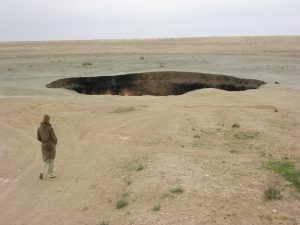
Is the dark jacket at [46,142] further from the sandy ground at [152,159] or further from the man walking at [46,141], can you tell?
the sandy ground at [152,159]

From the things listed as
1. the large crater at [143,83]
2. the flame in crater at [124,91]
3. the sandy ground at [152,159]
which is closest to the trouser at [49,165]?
the sandy ground at [152,159]

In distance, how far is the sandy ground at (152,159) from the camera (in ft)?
29.5

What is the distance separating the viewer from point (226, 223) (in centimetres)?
819

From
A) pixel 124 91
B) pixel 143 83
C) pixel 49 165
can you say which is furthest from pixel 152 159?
pixel 143 83

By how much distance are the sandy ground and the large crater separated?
604cm

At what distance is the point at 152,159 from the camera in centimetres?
1170

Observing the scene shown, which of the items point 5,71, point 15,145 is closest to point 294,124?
point 15,145

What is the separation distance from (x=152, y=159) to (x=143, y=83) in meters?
17.0

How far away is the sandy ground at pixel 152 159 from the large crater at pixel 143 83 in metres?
6.04

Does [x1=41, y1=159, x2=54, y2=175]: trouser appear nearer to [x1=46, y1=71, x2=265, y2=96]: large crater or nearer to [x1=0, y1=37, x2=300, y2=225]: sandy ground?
[x1=0, y1=37, x2=300, y2=225]: sandy ground

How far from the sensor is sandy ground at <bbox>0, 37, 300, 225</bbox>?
9000 millimetres

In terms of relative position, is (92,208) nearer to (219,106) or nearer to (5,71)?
(219,106)

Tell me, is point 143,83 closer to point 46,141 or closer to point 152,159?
point 152,159

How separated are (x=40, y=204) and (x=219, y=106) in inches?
396
